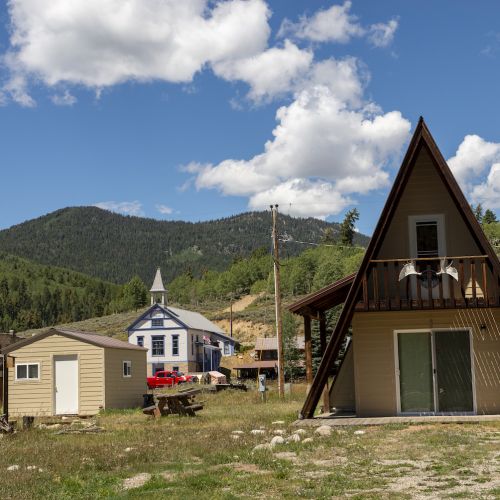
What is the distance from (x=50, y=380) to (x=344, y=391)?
1313 centimetres

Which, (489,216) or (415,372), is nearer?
(415,372)

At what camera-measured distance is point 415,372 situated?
18703 millimetres

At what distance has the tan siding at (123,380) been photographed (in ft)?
96.1

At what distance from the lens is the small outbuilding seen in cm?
2877

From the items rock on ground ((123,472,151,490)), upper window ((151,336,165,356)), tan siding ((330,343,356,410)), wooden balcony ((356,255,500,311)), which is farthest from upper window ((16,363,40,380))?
upper window ((151,336,165,356))

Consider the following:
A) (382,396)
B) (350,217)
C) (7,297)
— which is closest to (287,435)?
(382,396)

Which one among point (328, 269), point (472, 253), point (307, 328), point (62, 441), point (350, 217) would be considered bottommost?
point (62, 441)

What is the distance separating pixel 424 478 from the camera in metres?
10.1

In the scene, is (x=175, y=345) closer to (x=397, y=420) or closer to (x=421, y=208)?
(x=421, y=208)

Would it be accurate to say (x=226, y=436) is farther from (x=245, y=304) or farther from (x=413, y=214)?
(x=245, y=304)

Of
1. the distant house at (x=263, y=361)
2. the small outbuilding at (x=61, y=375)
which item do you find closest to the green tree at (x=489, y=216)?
the distant house at (x=263, y=361)

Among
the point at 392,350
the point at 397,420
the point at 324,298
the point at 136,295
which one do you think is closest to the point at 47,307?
the point at 136,295

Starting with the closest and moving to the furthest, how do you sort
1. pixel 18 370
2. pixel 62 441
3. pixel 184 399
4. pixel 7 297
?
pixel 62 441
pixel 184 399
pixel 18 370
pixel 7 297

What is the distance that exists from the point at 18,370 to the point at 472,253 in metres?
19.1
